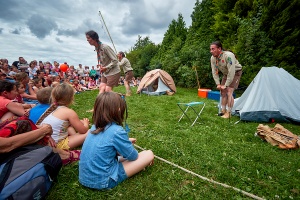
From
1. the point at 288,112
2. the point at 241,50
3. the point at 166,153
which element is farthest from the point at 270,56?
the point at 166,153

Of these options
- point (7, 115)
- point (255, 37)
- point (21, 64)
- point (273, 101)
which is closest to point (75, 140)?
point (7, 115)

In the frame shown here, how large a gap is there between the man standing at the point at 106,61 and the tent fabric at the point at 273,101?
3.78 meters

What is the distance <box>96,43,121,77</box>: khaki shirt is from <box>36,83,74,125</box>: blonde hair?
2.52m

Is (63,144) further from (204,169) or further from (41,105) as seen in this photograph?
(204,169)

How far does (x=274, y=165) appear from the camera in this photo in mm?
3023

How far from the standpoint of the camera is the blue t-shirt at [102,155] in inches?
87.0

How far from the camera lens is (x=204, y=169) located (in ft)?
9.45

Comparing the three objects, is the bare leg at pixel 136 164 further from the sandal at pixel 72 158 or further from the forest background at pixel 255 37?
the forest background at pixel 255 37

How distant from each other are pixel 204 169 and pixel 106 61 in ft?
13.3

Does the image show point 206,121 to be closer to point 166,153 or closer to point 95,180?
point 166,153

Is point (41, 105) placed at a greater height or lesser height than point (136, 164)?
greater

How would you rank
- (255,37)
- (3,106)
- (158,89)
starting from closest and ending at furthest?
(3,106) < (255,37) < (158,89)

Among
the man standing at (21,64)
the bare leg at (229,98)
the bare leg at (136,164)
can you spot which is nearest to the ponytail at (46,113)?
the bare leg at (136,164)

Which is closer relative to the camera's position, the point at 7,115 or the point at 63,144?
the point at 63,144
